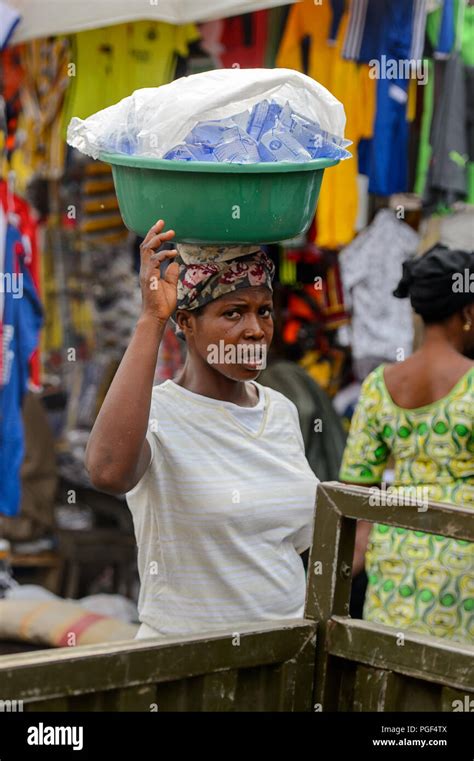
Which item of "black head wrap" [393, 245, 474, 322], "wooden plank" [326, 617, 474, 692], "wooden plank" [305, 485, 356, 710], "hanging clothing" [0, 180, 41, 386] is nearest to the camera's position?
"wooden plank" [326, 617, 474, 692]

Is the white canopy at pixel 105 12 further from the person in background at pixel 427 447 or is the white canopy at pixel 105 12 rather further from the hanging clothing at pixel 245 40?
the person in background at pixel 427 447

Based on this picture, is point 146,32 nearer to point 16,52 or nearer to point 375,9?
point 16,52

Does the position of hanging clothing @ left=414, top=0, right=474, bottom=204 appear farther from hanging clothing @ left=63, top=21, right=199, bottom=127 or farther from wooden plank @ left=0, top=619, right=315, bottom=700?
wooden plank @ left=0, top=619, right=315, bottom=700

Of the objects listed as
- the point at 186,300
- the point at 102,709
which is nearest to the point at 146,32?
the point at 186,300

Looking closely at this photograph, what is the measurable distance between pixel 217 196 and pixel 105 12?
103 inches

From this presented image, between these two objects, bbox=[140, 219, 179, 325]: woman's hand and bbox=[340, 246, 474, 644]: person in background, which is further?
bbox=[340, 246, 474, 644]: person in background

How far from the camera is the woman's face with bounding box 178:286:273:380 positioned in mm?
2684

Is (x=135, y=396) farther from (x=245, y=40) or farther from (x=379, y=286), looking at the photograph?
(x=245, y=40)

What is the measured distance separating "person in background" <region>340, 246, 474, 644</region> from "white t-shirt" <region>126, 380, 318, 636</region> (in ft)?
3.07

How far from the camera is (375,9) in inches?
203

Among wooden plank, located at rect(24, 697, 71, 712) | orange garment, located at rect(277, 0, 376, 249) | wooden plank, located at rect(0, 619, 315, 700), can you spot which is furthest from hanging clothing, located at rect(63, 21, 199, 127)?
wooden plank, located at rect(24, 697, 71, 712)

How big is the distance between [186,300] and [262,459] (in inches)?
14.9

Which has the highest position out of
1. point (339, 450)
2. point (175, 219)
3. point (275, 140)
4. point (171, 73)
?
point (171, 73)

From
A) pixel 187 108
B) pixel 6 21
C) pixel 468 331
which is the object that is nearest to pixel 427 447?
pixel 468 331
